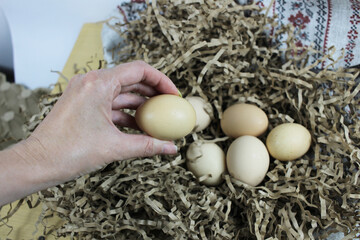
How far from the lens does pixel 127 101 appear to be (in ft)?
2.81

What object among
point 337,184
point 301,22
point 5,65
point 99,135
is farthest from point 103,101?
point 5,65

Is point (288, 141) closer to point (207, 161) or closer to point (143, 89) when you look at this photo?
point (207, 161)

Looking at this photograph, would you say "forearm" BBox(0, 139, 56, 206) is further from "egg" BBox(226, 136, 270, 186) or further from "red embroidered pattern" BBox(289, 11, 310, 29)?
"red embroidered pattern" BBox(289, 11, 310, 29)

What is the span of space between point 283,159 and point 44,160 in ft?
1.93

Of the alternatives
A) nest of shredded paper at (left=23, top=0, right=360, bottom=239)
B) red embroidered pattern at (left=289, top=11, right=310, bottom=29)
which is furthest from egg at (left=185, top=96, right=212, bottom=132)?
red embroidered pattern at (left=289, top=11, right=310, bottom=29)

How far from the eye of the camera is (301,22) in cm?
106

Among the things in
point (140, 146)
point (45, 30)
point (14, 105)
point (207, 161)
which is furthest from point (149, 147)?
point (14, 105)

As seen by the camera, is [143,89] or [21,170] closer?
[21,170]

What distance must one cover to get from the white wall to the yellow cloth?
0.05m

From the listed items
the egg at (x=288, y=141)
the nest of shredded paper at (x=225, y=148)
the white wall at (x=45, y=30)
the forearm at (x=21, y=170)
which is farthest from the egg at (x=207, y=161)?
the white wall at (x=45, y=30)

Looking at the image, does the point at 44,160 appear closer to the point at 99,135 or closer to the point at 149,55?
the point at 99,135

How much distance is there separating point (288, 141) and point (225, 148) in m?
0.18

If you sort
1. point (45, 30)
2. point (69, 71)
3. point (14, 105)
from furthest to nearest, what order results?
1. point (14, 105)
2. point (45, 30)
3. point (69, 71)

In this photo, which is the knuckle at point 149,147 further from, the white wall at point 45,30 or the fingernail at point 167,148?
the white wall at point 45,30
